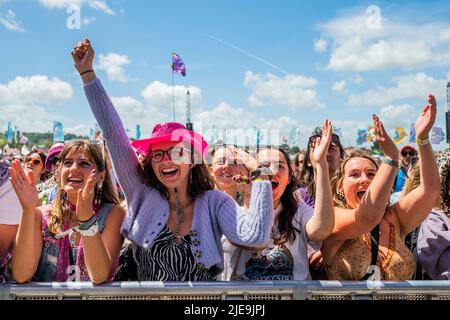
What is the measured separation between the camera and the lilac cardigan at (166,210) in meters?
2.30

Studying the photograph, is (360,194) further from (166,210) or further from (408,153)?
(408,153)

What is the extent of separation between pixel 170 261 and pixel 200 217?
11.3 inches

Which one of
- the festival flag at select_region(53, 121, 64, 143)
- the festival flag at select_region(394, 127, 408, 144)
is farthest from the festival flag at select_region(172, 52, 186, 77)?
the festival flag at select_region(394, 127, 408, 144)

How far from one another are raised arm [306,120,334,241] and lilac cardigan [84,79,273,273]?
10.7 inches

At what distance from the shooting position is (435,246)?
271 cm

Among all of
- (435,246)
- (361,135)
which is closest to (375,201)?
Answer: (435,246)

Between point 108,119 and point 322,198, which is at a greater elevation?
point 108,119

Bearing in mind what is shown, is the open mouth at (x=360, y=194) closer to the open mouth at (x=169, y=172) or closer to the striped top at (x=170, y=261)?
the striped top at (x=170, y=261)

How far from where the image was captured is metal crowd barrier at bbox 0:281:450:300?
76.5 inches

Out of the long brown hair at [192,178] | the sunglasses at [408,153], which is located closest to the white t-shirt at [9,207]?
the long brown hair at [192,178]

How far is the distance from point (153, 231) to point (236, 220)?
17.7 inches

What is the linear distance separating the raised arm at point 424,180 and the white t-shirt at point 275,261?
59 centimetres
